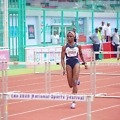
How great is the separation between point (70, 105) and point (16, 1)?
582 inches

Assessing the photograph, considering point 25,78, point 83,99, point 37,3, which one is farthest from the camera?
point 37,3

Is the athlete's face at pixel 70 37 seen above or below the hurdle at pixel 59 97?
above

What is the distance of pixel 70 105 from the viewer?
47.9 feet

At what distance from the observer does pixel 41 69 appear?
2725 centimetres

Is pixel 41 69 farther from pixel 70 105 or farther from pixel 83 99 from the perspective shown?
pixel 83 99

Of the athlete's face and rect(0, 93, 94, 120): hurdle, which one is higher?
the athlete's face

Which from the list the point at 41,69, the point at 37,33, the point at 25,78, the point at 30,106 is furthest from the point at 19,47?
the point at 30,106

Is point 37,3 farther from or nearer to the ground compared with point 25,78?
farther from the ground

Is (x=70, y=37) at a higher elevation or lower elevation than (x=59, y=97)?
higher

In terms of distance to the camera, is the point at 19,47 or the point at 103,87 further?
the point at 19,47

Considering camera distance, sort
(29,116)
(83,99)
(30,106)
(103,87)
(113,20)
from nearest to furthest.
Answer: (83,99) → (29,116) → (30,106) → (103,87) → (113,20)

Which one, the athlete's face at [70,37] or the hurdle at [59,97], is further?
the athlete's face at [70,37]

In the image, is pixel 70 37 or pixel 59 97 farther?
pixel 70 37

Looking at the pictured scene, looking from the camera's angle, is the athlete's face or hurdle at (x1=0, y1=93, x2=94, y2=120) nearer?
hurdle at (x1=0, y1=93, x2=94, y2=120)
